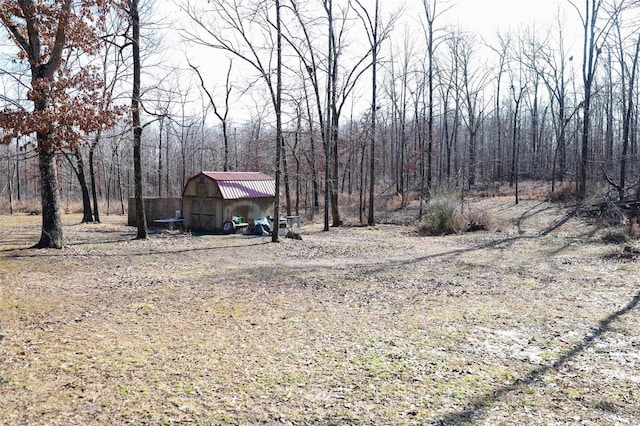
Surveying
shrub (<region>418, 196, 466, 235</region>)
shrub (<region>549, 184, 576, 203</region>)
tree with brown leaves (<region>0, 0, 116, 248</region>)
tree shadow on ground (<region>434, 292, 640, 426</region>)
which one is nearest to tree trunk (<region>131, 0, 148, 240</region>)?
tree with brown leaves (<region>0, 0, 116, 248</region>)

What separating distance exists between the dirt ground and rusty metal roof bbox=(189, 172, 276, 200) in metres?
7.37

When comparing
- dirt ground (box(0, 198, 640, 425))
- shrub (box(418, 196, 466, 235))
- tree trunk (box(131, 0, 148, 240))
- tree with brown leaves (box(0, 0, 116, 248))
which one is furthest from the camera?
shrub (box(418, 196, 466, 235))

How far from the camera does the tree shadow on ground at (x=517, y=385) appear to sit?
3746 millimetres

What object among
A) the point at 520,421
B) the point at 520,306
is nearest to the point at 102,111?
the point at 520,306

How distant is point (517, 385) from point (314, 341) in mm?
2232

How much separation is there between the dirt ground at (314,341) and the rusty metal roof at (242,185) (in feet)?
24.2

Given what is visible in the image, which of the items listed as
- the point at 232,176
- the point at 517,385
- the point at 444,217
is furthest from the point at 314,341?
the point at 232,176

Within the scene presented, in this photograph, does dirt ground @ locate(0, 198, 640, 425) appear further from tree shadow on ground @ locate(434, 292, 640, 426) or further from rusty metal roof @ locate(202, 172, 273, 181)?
rusty metal roof @ locate(202, 172, 273, 181)

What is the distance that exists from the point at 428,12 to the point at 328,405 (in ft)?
78.4

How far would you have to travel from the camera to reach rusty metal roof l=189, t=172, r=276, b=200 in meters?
18.5

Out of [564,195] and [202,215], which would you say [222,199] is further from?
[564,195]

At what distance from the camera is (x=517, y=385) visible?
14.4ft

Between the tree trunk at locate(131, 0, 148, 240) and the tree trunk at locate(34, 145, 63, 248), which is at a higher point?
the tree trunk at locate(131, 0, 148, 240)

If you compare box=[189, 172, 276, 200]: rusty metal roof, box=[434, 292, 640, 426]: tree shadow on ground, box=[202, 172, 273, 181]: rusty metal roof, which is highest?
box=[202, 172, 273, 181]: rusty metal roof
